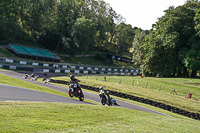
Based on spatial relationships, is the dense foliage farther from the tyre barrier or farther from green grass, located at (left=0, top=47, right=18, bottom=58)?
green grass, located at (left=0, top=47, right=18, bottom=58)

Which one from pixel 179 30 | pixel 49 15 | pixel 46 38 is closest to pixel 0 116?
pixel 179 30

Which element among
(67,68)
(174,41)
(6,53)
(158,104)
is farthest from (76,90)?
(6,53)

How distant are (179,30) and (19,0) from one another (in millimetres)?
53367

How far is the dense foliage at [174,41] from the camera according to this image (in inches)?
1980

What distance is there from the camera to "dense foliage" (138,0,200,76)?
165 feet

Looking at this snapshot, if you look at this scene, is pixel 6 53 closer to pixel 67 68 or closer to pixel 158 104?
pixel 67 68

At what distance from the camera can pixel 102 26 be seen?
90125 millimetres

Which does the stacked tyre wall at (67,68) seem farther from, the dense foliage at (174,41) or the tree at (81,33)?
the tree at (81,33)

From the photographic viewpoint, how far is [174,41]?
49.9 metres

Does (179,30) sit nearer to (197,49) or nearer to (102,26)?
(197,49)

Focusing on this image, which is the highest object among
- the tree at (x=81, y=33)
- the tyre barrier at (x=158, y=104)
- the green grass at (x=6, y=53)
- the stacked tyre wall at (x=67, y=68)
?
the tree at (x=81, y=33)

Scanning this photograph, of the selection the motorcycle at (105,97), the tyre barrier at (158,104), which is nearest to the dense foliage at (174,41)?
the tyre barrier at (158,104)

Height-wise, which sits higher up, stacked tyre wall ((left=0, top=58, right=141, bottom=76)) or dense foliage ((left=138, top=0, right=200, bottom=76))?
dense foliage ((left=138, top=0, right=200, bottom=76))

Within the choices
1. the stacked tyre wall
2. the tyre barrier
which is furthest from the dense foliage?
the tyre barrier
